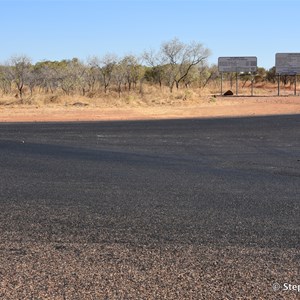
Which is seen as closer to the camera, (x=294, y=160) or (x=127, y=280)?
(x=127, y=280)

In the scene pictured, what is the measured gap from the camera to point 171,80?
3123 inches

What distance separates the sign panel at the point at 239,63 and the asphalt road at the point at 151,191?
179 ft

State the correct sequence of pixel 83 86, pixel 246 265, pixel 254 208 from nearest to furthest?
pixel 246 265, pixel 254 208, pixel 83 86

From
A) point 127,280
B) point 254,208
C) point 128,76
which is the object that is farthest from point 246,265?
point 128,76

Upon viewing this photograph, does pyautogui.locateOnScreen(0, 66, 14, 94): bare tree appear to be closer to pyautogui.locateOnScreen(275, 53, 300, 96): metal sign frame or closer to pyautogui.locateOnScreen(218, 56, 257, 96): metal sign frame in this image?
pyautogui.locateOnScreen(218, 56, 257, 96): metal sign frame

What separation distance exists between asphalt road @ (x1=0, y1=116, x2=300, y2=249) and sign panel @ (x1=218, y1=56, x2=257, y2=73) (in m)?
54.6

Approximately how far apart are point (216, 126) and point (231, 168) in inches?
510

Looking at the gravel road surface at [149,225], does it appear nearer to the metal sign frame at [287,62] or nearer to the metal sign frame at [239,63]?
the metal sign frame at [287,62]

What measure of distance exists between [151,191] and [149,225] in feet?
8.12

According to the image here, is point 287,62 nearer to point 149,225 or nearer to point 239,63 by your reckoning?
point 239,63

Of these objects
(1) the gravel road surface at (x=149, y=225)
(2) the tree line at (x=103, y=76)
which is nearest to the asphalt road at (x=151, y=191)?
(1) the gravel road surface at (x=149, y=225)

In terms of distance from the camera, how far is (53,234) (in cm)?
664

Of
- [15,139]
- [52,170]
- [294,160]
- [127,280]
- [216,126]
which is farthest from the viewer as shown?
[216,126]

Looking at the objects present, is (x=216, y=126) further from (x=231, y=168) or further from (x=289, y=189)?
(x=289, y=189)
